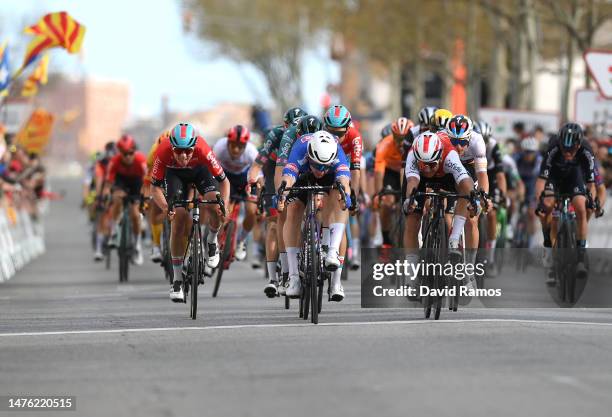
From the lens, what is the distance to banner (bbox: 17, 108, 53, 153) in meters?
34.5

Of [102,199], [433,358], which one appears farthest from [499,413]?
[102,199]

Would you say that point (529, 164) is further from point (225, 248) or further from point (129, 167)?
point (225, 248)

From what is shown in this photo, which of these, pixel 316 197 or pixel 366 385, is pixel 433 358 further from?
pixel 316 197

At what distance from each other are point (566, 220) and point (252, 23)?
221ft

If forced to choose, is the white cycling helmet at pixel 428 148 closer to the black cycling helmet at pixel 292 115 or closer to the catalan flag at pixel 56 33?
the black cycling helmet at pixel 292 115

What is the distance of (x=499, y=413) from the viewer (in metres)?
9.04

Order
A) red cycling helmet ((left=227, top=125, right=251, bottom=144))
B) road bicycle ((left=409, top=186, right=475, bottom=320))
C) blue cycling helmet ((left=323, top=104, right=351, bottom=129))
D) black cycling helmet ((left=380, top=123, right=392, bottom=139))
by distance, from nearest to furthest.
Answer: road bicycle ((left=409, top=186, right=475, bottom=320)) < blue cycling helmet ((left=323, top=104, right=351, bottom=129)) < red cycling helmet ((left=227, top=125, right=251, bottom=144)) < black cycling helmet ((left=380, top=123, right=392, bottom=139))

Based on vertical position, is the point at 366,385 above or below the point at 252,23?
below

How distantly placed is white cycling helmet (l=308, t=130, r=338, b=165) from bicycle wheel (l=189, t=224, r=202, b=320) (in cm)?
159

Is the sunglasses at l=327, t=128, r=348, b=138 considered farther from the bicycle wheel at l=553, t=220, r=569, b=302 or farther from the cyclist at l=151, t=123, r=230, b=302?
the bicycle wheel at l=553, t=220, r=569, b=302

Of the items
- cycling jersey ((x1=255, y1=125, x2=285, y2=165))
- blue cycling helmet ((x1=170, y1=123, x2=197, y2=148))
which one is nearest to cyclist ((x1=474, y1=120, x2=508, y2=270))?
cycling jersey ((x1=255, y1=125, x2=285, y2=165))

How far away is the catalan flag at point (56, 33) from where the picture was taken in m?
27.3

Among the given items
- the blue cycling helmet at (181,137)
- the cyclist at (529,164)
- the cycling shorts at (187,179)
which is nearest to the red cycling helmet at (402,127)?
the cycling shorts at (187,179)

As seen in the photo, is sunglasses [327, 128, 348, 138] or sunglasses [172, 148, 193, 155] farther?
sunglasses [172, 148, 193, 155]
